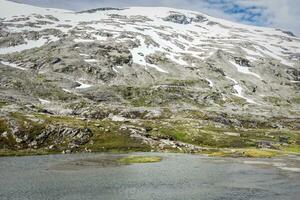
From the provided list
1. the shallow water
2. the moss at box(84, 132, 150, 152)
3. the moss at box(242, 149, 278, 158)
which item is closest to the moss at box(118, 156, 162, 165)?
the shallow water

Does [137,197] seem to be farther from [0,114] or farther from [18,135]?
[0,114]

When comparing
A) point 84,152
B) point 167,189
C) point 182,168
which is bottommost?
point 84,152

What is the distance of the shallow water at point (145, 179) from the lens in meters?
81.9

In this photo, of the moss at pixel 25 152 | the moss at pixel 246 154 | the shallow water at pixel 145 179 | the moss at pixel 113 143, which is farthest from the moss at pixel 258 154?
the moss at pixel 25 152

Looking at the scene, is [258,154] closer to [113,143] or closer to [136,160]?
[136,160]

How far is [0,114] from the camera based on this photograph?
191500 mm

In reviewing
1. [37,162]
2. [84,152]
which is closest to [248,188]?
[37,162]

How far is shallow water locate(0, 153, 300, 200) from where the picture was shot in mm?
81938

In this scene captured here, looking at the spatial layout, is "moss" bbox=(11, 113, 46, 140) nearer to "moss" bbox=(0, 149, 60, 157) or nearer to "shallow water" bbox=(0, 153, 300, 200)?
Result: "moss" bbox=(0, 149, 60, 157)

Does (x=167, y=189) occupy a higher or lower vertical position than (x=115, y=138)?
Answer: higher

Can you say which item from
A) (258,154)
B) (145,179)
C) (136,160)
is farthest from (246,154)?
(145,179)

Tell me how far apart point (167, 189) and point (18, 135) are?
347 ft

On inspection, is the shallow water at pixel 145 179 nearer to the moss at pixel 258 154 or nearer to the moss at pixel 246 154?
the moss at pixel 258 154

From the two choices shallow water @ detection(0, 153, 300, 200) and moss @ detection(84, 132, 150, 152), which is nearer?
shallow water @ detection(0, 153, 300, 200)
